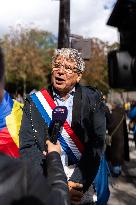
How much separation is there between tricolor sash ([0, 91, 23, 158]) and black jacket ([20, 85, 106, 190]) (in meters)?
0.24

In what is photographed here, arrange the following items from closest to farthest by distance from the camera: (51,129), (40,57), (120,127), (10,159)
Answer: (10,159) < (51,129) < (120,127) < (40,57)

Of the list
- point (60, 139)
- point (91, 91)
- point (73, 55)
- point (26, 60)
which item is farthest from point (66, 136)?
point (26, 60)

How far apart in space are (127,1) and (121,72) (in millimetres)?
360

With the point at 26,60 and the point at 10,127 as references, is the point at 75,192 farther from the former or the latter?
the point at 26,60

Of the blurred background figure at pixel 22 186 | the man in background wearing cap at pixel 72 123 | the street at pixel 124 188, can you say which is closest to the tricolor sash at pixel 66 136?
the man in background wearing cap at pixel 72 123

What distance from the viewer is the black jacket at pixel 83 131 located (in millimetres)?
3443

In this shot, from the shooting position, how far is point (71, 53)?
146 inches

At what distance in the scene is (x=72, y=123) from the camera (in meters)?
3.57

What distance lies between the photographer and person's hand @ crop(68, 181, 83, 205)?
Answer: 3.32m

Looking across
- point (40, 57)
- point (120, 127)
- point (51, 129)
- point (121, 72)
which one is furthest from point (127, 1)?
point (40, 57)

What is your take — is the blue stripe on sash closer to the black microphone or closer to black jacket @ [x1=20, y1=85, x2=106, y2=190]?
black jacket @ [x1=20, y1=85, x2=106, y2=190]

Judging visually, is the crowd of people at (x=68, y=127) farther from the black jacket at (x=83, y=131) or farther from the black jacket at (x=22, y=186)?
the black jacket at (x=22, y=186)

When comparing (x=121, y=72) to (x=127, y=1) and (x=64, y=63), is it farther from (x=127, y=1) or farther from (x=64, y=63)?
(x=64, y=63)

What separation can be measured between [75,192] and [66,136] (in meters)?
0.40
